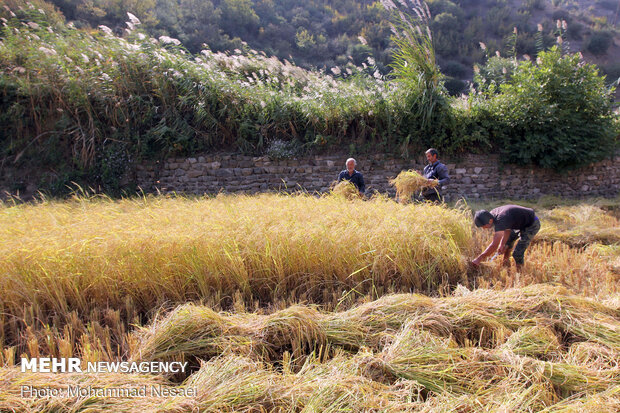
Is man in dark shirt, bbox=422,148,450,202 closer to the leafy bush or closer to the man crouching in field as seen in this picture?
the man crouching in field

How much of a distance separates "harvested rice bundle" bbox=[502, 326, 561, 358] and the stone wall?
599 centimetres

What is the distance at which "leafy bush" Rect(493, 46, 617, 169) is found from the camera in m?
7.54

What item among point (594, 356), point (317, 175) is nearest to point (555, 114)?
point (317, 175)

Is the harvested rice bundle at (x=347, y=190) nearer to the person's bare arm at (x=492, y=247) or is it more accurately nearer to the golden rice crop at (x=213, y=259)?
the golden rice crop at (x=213, y=259)

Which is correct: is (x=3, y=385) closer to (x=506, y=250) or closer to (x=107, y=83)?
(x=506, y=250)

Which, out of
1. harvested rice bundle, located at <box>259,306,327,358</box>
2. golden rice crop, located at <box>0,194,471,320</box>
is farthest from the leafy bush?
harvested rice bundle, located at <box>259,306,327,358</box>

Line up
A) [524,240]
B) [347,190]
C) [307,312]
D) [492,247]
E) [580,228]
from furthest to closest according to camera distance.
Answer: [347,190] → [580,228] → [524,240] → [492,247] → [307,312]

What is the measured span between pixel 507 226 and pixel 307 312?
2.25 meters

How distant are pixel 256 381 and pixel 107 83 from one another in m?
8.58

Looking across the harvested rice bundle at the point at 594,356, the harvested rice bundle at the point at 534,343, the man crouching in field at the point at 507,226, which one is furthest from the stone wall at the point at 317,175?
the harvested rice bundle at the point at 594,356

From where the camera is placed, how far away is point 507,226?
3080 millimetres

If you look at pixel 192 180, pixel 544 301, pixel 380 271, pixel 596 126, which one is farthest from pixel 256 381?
pixel 596 126

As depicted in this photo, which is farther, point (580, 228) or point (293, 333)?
point (580, 228)

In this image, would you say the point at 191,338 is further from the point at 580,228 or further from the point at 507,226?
the point at 580,228
